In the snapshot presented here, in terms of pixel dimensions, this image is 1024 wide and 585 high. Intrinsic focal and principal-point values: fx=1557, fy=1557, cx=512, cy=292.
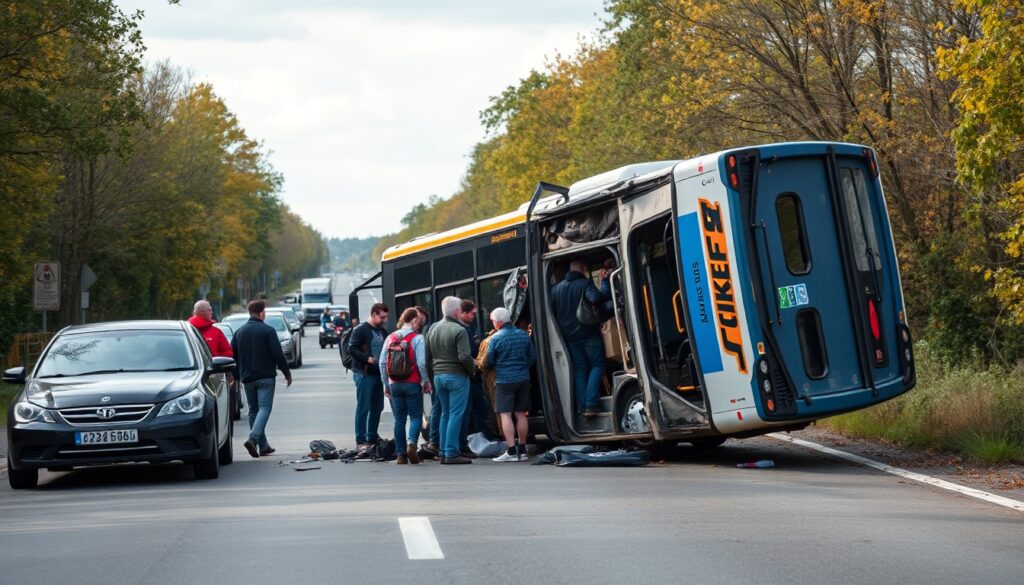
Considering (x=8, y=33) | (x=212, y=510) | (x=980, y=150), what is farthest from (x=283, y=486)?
(x=8, y=33)

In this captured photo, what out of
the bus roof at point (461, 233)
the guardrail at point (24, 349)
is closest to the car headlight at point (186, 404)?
the bus roof at point (461, 233)

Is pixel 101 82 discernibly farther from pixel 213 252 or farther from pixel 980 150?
pixel 213 252

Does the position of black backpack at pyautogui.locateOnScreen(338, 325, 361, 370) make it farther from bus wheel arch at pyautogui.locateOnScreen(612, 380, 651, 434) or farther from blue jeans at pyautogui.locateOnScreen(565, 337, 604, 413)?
bus wheel arch at pyautogui.locateOnScreen(612, 380, 651, 434)

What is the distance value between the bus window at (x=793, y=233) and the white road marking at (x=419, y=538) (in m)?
4.56

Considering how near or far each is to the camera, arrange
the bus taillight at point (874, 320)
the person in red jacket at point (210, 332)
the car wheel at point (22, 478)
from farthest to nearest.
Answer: the person in red jacket at point (210, 332), the car wheel at point (22, 478), the bus taillight at point (874, 320)

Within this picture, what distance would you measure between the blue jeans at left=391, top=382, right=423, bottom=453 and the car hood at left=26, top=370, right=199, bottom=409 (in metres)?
2.48

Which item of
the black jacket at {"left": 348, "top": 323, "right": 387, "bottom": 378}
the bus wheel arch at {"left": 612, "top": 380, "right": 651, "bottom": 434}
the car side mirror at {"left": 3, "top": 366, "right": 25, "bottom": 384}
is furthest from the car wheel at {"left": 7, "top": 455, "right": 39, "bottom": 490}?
the bus wheel arch at {"left": 612, "top": 380, "right": 651, "bottom": 434}

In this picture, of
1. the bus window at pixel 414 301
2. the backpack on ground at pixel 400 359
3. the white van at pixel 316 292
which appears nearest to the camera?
the backpack on ground at pixel 400 359

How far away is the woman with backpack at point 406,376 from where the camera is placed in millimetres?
16422

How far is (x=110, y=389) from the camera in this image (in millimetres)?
14195

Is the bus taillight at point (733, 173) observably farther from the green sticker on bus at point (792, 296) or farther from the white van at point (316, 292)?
the white van at point (316, 292)

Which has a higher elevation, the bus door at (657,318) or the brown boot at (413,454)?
the bus door at (657,318)

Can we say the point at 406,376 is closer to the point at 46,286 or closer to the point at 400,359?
the point at 400,359

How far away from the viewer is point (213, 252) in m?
60.6
